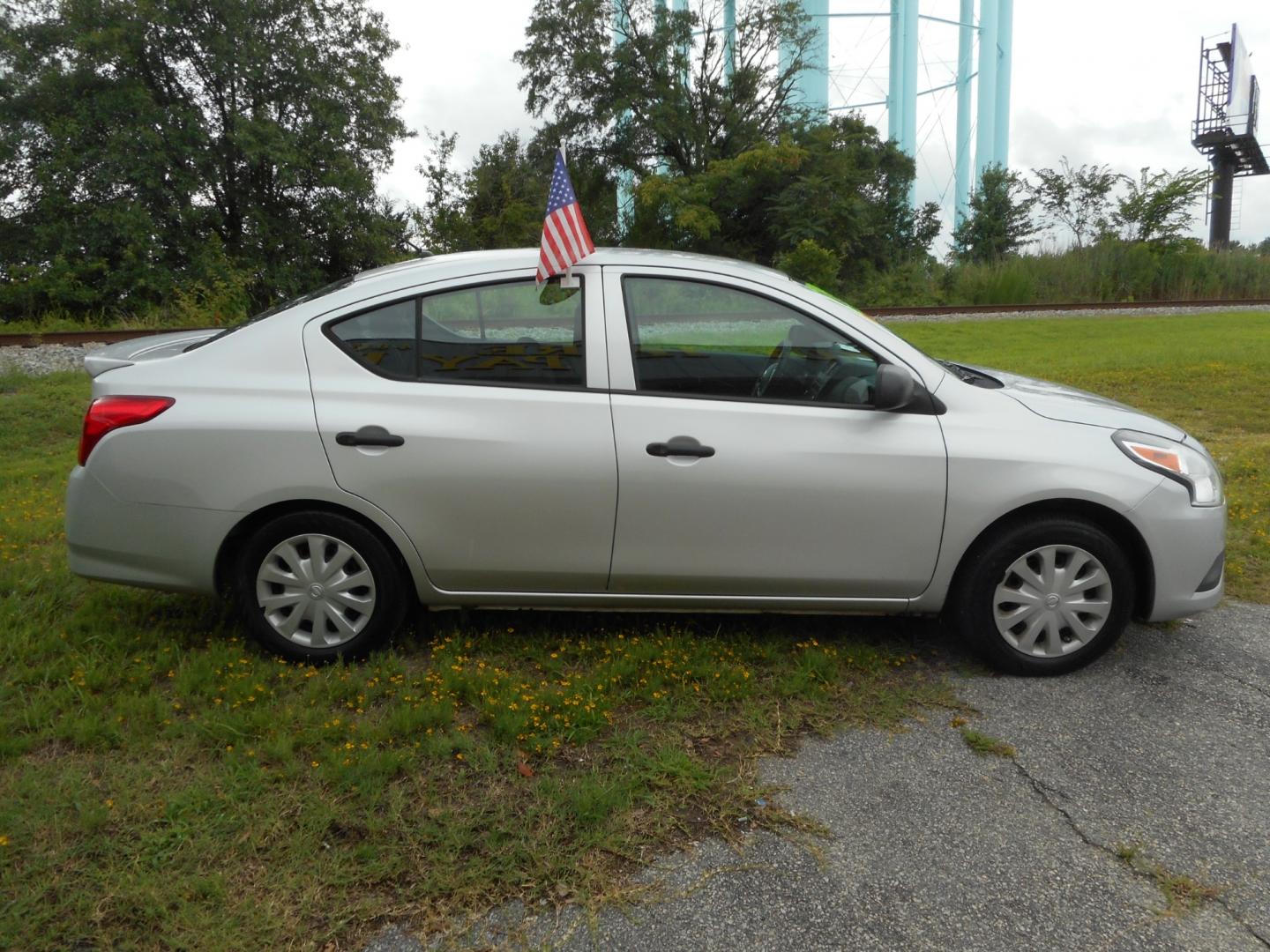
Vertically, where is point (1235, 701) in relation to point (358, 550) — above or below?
below

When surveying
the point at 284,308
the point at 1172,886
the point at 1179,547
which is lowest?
the point at 1172,886

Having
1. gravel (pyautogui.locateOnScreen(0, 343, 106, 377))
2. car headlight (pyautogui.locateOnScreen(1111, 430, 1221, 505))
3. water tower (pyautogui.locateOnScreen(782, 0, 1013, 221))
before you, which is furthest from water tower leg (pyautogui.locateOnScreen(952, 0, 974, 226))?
car headlight (pyautogui.locateOnScreen(1111, 430, 1221, 505))

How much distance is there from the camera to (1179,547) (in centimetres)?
398

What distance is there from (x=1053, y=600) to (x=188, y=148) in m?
26.4

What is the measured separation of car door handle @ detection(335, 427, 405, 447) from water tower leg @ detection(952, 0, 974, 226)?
37096 mm

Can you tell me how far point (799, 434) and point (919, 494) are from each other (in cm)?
53

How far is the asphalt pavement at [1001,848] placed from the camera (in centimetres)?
258

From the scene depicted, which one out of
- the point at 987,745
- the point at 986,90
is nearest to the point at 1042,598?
the point at 987,745

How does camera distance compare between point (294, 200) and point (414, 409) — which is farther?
point (294, 200)

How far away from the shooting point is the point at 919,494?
3902 millimetres

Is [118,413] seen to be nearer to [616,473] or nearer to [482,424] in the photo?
[482,424]

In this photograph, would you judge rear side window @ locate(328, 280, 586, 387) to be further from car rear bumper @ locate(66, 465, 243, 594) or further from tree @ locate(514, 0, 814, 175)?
tree @ locate(514, 0, 814, 175)

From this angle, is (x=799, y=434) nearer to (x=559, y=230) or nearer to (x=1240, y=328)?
(x=559, y=230)

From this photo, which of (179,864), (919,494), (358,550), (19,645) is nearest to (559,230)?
(358,550)
